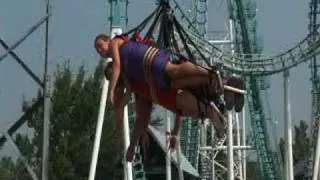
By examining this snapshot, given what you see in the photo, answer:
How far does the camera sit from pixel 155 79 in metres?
9.41

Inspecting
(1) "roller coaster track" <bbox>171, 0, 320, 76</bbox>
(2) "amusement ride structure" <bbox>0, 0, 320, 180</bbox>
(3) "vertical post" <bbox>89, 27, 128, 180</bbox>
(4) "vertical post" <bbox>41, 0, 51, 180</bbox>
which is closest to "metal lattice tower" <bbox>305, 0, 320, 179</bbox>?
(2) "amusement ride structure" <bbox>0, 0, 320, 180</bbox>

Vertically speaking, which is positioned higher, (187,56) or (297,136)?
(297,136)

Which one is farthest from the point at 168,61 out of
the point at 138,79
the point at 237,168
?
the point at 237,168

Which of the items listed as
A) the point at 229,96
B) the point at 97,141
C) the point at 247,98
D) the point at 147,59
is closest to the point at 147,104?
the point at 147,59

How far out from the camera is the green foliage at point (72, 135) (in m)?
30.5

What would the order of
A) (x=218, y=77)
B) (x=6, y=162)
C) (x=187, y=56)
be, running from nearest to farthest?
(x=218, y=77) → (x=187, y=56) → (x=6, y=162)

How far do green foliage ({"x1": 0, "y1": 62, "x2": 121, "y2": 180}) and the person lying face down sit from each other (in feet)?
65.0

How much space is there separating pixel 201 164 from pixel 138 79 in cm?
2717

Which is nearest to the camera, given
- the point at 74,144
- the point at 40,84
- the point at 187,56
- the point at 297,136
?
the point at 187,56

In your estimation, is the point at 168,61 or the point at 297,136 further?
the point at 297,136

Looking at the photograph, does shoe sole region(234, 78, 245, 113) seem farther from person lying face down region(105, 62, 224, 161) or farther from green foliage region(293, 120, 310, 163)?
green foliage region(293, 120, 310, 163)

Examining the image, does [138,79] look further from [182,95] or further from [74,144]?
[74,144]

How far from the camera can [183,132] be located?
34.7 m

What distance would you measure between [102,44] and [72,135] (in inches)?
857
